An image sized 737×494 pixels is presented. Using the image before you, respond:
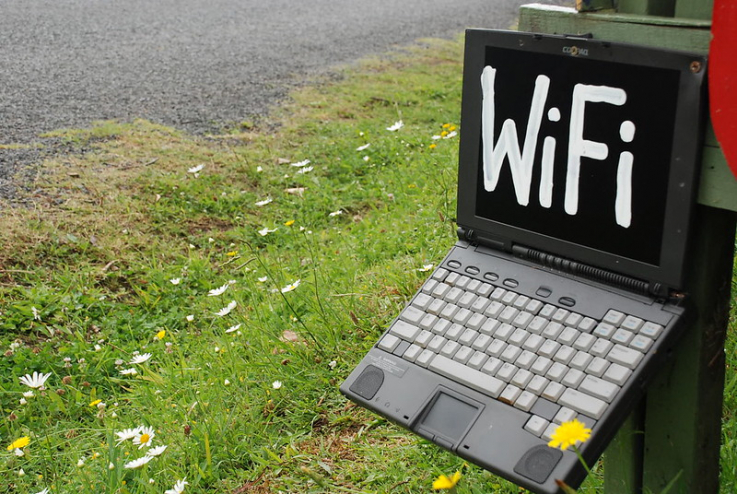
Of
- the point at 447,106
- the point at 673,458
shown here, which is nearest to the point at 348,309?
the point at 673,458

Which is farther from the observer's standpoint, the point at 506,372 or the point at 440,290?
the point at 440,290

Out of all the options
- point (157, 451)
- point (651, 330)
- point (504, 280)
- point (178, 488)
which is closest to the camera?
point (651, 330)

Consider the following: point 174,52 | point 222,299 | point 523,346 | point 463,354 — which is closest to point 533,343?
point 523,346

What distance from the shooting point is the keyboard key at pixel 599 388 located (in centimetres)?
116

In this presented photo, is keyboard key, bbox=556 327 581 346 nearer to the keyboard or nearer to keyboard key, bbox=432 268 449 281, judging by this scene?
the keyboard

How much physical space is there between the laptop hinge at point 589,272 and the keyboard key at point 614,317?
55 millimetres

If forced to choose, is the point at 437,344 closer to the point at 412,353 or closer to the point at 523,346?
the point at 412,353

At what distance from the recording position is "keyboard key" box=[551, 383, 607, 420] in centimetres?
115

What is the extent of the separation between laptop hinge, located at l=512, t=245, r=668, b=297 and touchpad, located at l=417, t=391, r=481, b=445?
305mm

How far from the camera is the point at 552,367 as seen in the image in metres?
1.25

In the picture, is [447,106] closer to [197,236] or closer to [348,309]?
[197,236]

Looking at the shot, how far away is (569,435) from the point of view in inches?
43.4

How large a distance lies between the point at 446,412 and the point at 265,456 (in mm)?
1070

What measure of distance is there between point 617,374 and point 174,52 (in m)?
7.06
